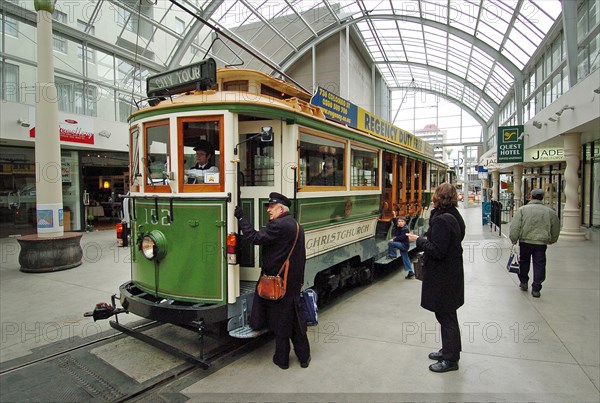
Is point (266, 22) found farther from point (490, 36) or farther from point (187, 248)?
point (187, 248)

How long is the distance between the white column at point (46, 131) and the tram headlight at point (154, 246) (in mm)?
5277

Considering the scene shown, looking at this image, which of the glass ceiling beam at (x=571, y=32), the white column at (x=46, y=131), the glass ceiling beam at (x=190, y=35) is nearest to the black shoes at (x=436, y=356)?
the white column at (x=46, y=131)

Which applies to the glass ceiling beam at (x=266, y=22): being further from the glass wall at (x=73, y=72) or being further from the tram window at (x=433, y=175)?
the tram window at (x=433, y=175)

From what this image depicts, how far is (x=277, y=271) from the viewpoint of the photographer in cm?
362

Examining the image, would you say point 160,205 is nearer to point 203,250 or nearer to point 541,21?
point 203,250

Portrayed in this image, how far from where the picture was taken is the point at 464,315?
5.34 m

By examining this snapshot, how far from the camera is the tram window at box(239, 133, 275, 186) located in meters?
4.25

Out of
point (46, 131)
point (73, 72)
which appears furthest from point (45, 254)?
point (73, 72)

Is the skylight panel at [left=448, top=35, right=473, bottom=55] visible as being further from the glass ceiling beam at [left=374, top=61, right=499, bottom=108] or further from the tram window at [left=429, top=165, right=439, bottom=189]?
the tram window at [left=429, top=165, right=439, bottom=189]

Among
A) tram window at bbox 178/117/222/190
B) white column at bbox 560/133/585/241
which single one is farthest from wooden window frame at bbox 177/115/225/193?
white column at bbox 560/133/585/241

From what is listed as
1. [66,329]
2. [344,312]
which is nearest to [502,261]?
[344,312]

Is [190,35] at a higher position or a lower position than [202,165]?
higher

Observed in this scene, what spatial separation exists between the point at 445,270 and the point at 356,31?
23.1 meters

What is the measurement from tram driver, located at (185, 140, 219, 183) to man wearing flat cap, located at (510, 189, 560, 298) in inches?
186
